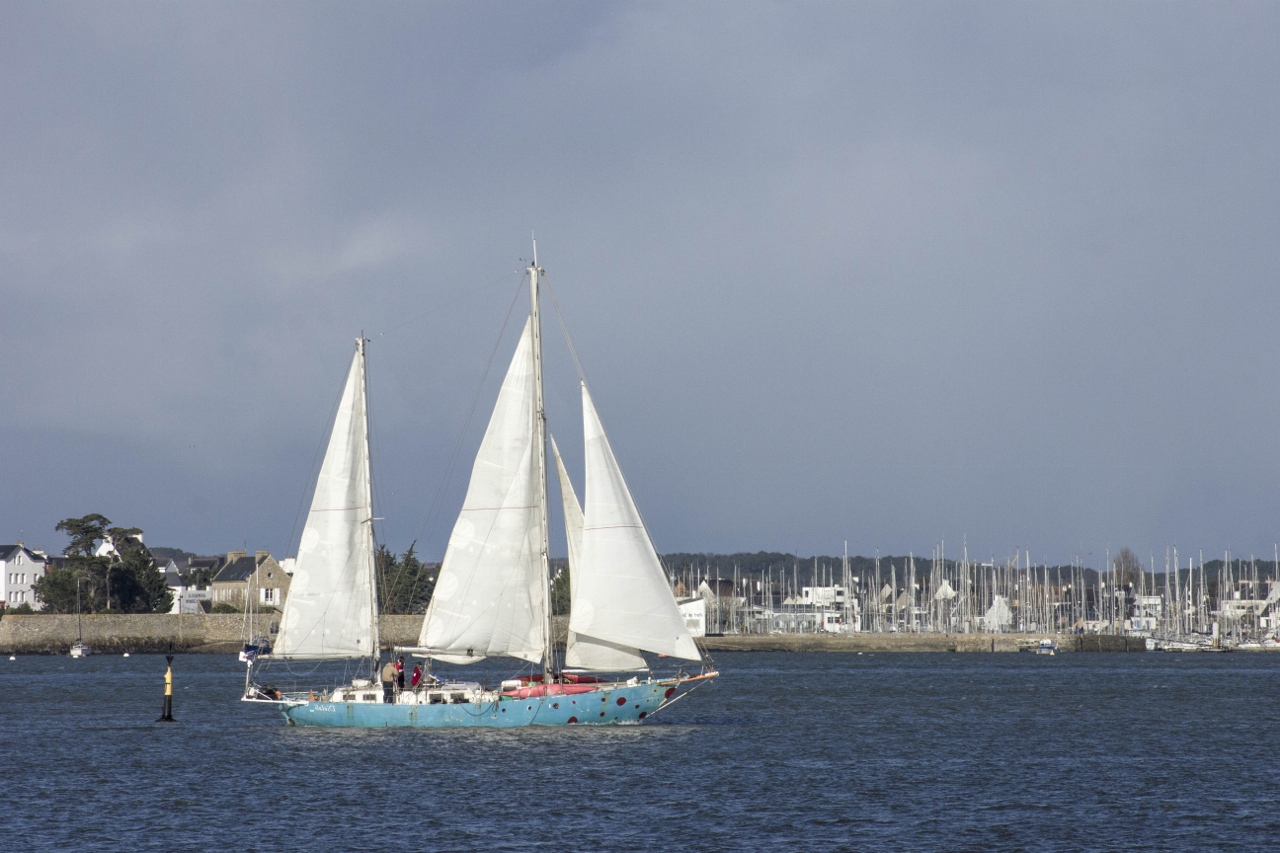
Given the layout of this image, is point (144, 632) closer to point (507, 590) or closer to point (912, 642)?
point (912, 642)

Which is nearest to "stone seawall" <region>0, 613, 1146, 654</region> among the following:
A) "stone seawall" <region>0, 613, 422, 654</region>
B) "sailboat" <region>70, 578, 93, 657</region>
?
"stone seawall" <region>0, 613, 422, 654</region>

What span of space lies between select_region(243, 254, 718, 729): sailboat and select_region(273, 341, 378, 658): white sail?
0.04m

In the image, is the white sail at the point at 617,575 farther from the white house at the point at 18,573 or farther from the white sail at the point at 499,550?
the white house at the point at 18,573

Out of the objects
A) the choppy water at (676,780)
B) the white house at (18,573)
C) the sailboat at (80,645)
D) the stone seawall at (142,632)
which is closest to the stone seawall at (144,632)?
the stone seawall at (142,632)

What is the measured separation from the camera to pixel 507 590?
44594 mm

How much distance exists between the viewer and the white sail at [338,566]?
46750 mm

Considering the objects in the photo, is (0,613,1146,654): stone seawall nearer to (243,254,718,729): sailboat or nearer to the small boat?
the small boat

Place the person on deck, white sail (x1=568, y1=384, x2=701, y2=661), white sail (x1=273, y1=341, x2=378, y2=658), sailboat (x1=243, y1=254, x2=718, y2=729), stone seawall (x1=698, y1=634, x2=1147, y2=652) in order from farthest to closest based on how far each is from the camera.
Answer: stone seawall (x1=698, y1=634, x2=1147, y2=652)
white sail (x1=273, y1=341, x2=378, y2=658)
the person on deck
sailboat (x1=243, y1=254, x2=718, y2=729)
white sail (x1=568, y1=384, x2=701, y2=661)

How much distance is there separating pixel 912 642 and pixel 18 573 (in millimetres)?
101334

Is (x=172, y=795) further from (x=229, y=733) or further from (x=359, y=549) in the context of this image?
(x=229, y=733)

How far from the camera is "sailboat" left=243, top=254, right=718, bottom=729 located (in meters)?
43.2

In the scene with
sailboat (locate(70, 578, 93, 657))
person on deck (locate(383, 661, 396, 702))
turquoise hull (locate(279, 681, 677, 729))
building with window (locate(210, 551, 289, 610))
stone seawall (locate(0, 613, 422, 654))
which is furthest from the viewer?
building with window (locate(210, 551, 289, 610))

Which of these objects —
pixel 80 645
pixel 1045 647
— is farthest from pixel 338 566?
pixel 1045 647

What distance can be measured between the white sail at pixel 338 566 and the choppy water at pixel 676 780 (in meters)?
3.30
